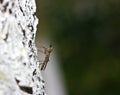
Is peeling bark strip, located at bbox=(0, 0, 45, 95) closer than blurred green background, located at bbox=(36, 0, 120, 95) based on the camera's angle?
Yes

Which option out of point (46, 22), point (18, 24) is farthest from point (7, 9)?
point (46, 22)

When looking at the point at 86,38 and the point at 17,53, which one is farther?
the point at 86,38

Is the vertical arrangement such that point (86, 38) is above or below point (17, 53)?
above

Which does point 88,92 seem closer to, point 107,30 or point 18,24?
point 107,30

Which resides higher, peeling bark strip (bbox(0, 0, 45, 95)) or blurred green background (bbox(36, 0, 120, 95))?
blurred green background (bbox(36, 0, 120, 95))
